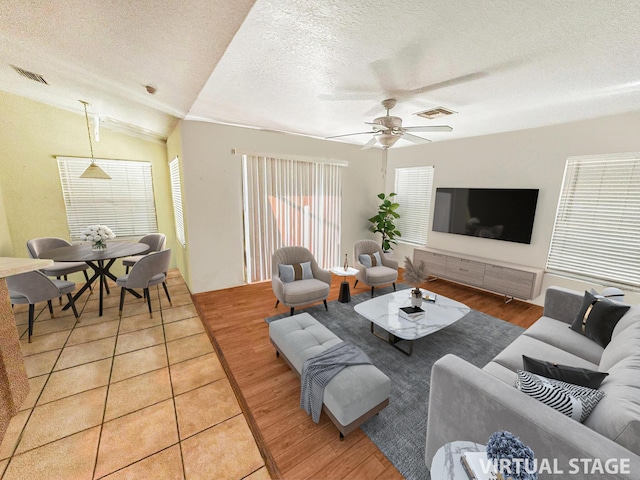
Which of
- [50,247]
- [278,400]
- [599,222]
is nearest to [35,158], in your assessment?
[50,247]

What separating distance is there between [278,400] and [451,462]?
4.46 ft

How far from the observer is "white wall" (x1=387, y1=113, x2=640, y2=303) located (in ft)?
10.2

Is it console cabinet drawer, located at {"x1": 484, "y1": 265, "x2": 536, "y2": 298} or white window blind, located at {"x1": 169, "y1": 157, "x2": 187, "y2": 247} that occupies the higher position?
white window blind, located at {"x1": 169, "y1": 157, "x2": 187, "y2": 247}

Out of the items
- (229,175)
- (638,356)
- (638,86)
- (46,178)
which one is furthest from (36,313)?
(638,86)

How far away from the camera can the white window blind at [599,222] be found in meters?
3.03

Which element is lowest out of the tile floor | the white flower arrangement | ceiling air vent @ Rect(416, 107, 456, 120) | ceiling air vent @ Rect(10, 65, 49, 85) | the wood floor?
the tile floor

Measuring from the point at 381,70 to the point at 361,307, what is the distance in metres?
2.38

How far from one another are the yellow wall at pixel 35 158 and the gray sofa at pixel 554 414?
5669mm

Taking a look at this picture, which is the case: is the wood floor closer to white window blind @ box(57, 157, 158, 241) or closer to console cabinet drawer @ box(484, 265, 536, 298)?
console cabinet drawer @ box(484, 265, 536, 298)

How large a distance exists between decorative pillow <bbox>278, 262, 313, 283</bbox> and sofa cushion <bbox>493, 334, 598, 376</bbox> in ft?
7.67

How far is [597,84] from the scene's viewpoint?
2.20 metres

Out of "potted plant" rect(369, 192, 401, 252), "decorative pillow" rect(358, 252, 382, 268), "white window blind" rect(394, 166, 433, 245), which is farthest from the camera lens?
"potted plant" rect(369, 192, 401, 252)

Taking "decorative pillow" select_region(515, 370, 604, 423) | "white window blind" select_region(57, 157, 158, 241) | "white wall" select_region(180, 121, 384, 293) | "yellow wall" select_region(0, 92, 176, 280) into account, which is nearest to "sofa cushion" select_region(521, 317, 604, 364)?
"decorative pillow" select_region(515, 370, 604, 423)

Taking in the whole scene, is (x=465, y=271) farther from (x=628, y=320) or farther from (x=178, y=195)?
(x=178, y=195)
